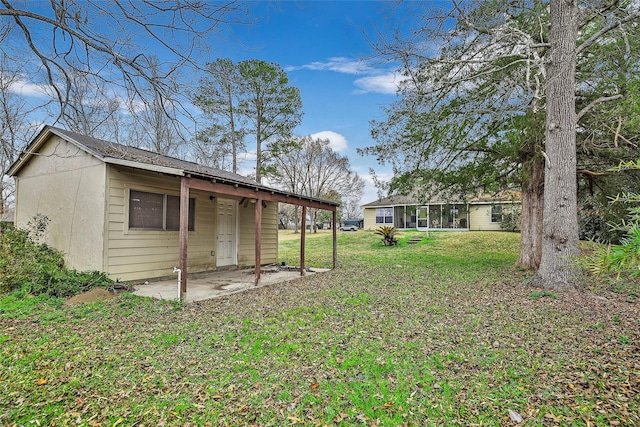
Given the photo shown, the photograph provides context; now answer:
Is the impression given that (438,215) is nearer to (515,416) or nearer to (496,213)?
(496,213)

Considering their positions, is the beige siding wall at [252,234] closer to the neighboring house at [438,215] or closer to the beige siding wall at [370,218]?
the neighboring house at [438,215]

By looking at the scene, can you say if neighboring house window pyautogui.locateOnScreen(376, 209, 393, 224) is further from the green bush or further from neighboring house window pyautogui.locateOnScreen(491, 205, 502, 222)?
the green bush

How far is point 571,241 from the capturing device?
6.80 metres

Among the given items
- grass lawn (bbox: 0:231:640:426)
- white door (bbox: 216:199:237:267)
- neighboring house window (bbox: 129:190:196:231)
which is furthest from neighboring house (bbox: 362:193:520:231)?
grass lawn (bbox: 0:231:640:426)

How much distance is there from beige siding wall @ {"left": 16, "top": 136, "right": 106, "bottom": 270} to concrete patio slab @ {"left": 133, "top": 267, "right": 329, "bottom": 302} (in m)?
1.26

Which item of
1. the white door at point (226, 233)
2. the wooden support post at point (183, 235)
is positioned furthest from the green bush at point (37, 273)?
the white door at point (226, 233)

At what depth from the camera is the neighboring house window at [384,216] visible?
1101 inches

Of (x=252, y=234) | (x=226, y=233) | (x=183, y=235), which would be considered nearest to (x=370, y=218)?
(x=252, y=234)

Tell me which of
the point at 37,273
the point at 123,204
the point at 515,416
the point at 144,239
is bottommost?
the point at 515,416

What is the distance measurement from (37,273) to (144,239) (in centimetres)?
194

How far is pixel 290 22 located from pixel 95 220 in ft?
18.5

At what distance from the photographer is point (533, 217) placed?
30.9 ft

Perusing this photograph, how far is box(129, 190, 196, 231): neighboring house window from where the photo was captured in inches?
292

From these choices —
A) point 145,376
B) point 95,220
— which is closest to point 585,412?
point 145,376
